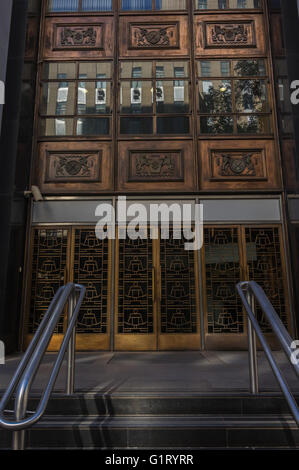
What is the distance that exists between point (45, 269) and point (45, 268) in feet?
0.05

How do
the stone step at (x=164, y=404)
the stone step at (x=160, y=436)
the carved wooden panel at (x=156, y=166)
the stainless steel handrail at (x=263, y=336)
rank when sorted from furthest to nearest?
the carved wooden panel at (x=156, y=166) < the stone step at (x=164, y=404) < the stone step at (x=160, y=436) < the stainless steel handrail at (x=263, y=336)

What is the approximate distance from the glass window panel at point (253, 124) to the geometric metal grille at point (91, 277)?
A: 10.1ft

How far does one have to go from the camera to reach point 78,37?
5.94m

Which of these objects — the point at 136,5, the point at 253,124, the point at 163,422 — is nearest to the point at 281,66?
the point at 253,124

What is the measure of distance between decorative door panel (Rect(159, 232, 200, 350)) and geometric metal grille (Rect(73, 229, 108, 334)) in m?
0.90

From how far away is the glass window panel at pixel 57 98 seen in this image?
225 inches

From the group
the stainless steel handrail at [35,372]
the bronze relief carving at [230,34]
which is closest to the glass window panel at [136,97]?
the bronze relief carving at [230,34]

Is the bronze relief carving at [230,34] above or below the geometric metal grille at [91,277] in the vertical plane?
above

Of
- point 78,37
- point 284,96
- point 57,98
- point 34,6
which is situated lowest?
point 284,96

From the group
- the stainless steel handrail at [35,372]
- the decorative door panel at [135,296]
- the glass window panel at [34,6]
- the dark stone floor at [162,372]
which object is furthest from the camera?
the glass window panel at [34,6]

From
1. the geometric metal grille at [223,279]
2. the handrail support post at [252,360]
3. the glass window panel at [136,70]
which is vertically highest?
the glass window panel at [136,70]

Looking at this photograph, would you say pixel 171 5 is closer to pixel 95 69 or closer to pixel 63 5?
pixel 95 69

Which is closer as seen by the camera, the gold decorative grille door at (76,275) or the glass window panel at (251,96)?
the gold decorative grille door at (76,275)

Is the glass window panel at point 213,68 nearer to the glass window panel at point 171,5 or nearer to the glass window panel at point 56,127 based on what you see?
the glass window panel at point 171,5
